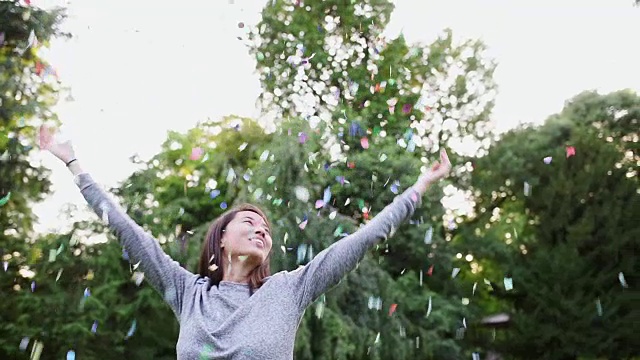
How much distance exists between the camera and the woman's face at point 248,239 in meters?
1.73

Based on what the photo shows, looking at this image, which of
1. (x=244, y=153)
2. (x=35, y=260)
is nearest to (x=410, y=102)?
(x=244, y=153)

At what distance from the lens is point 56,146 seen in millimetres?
1825

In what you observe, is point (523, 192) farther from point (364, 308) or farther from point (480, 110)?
point (480, 110)

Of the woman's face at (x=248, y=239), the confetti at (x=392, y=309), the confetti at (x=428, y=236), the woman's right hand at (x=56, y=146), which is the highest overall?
the confetti at (x=428, y=236)

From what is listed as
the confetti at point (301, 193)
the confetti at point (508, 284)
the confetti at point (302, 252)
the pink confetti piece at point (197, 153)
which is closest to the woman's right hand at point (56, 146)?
the confetti at point (302, 252)

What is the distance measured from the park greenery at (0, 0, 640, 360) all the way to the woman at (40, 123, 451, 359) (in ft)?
25.5

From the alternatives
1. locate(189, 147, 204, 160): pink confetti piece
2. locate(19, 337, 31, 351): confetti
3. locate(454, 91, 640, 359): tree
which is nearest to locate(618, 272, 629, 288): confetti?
locate(454, 91, 640, 359): tree

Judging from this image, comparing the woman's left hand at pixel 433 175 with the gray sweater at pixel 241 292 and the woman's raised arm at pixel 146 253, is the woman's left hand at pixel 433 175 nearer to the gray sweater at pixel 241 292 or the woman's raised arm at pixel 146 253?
the gray sweater at pixel 241 292

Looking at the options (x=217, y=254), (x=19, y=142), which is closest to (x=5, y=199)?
(x=19, y=142)

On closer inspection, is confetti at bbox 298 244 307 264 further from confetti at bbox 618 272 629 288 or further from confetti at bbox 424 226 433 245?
confetti at bbox 618 272 629 288

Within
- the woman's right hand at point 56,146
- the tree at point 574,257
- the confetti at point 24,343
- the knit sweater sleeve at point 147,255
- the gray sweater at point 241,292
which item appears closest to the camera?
the gray sweater at point 241,292

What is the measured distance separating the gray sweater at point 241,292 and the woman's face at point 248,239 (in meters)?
0.07

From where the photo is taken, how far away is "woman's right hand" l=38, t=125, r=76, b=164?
1812mm

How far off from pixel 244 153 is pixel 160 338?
447 cm
